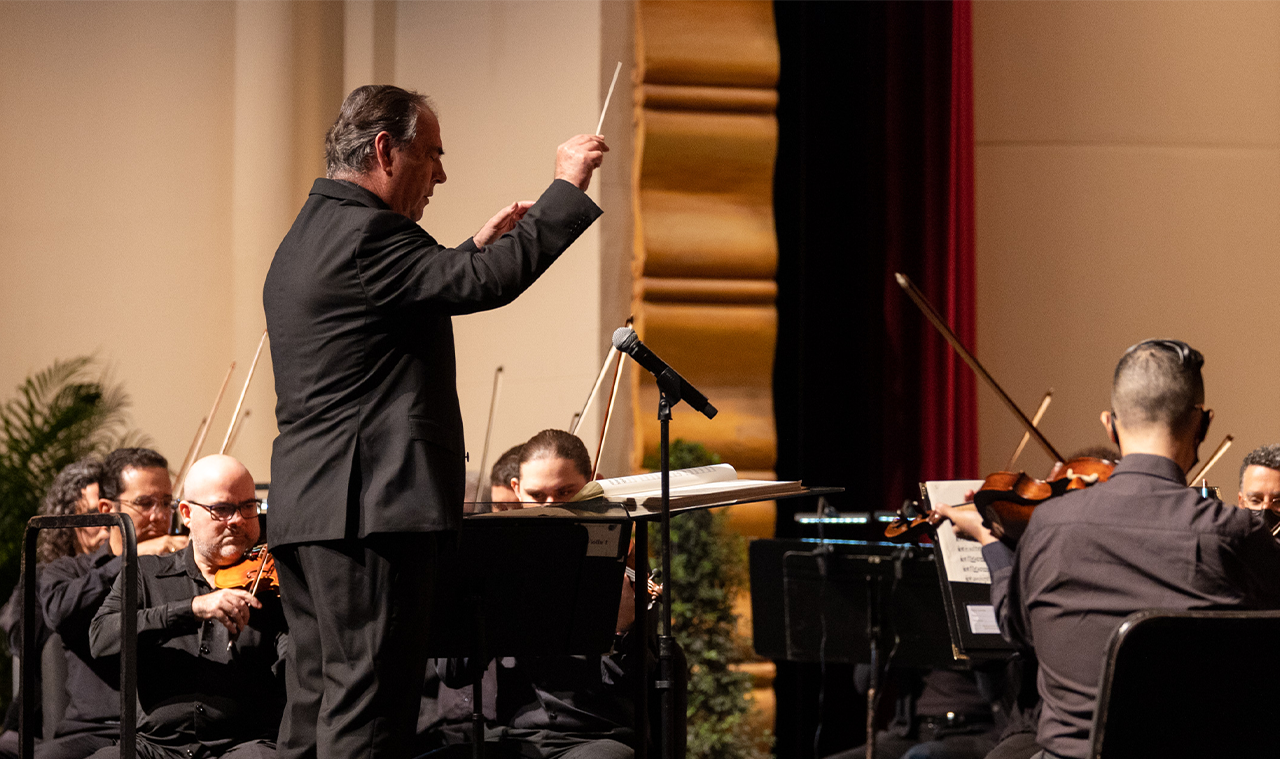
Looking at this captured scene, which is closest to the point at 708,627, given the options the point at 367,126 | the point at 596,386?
the point at 596,386

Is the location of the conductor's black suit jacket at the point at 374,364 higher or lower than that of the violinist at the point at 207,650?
higher

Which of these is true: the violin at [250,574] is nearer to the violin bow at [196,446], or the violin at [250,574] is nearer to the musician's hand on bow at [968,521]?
the musician's hand on bow at [968,521]

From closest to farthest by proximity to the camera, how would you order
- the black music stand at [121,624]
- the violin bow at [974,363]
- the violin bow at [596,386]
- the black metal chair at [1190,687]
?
the black metal chair at [1190,687] → the black music stand at [121,624] → the violin bow at [974,363] → the violin bow at [596,386]

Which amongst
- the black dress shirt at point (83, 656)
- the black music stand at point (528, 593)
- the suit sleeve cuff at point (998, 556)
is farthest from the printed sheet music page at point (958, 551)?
the black dress shirt at point (83, 656)

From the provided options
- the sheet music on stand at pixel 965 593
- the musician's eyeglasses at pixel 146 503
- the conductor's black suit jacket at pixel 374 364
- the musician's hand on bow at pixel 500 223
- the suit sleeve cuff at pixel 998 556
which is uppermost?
the musician's hand on bow at pixel 500 223

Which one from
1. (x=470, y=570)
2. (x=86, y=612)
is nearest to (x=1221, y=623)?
(x=470, y=570)

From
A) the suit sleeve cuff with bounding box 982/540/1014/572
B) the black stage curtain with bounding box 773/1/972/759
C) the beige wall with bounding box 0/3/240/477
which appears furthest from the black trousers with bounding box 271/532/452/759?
the beige wall with bounding box 0/3/240/477

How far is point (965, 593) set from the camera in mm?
2668

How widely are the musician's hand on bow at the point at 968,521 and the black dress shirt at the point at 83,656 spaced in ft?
5.81

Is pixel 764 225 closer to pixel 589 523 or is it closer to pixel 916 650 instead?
pixel 916 650

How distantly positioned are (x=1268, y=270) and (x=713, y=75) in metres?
2.59

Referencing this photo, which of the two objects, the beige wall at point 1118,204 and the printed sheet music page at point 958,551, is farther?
the beige wall at point 1118,204

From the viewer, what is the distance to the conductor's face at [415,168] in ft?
6.73

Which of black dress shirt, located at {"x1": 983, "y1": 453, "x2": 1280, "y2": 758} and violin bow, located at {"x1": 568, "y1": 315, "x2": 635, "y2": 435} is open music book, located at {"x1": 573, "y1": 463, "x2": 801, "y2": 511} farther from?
black dress shirt, located at {"x1": 983, "y1": 453, "x2": 1280, "y2": 758}
